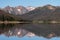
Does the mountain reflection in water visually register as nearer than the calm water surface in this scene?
No

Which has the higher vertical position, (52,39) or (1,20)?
(1,20)

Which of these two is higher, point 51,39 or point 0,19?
point 0,19

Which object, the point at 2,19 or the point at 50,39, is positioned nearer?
the point at 50,39

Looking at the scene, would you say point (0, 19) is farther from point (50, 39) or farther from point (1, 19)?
point (50, 39)

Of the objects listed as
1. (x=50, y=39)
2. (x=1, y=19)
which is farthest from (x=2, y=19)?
(x=50, y=39)

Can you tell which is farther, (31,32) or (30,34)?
(31,32)

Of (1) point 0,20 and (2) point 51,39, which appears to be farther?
(1) point 0,20

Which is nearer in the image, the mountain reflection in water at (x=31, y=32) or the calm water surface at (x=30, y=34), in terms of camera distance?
the calm water surface at (x=30, y=34)

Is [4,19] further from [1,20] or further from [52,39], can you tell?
[52,39]

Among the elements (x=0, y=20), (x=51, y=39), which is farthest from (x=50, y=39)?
(x=0, y=20)
